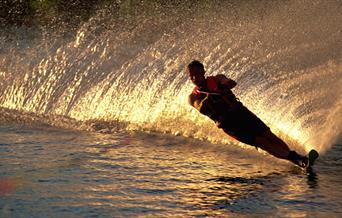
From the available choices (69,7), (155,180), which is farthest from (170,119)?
(69,7)

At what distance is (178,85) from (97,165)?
147 inches

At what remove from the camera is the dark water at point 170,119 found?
6.93 m

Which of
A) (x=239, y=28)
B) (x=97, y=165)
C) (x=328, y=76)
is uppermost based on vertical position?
(x=239, y=28)

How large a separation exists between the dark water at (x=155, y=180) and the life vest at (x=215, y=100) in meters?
0.64

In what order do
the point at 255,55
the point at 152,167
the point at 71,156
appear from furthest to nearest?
the point at 255,55
the point at 71,156
the point at 152,167

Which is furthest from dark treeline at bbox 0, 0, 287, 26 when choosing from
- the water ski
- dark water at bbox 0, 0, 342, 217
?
the water ski

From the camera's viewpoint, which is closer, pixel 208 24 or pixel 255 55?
pixel 255 55

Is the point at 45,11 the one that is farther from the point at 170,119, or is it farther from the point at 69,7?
the point at 170,119

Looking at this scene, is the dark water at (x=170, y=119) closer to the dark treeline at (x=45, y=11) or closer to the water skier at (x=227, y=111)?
the water skier at (x=227, y=111)

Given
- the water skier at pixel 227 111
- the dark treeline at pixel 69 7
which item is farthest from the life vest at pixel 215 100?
the dark treeline at pixel 69 7

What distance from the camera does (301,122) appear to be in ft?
32.0

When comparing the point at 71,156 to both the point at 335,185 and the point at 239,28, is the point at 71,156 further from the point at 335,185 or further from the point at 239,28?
the point at 239,28

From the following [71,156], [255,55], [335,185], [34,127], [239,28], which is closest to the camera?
[335,185]

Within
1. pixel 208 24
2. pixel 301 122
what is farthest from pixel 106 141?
pixel 208 24
